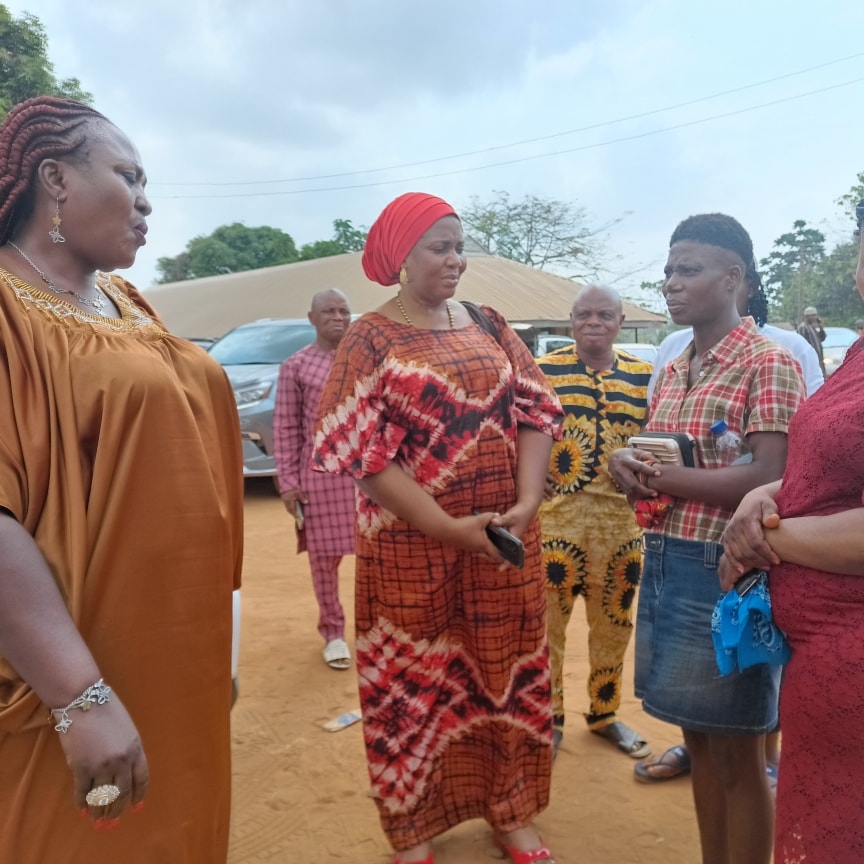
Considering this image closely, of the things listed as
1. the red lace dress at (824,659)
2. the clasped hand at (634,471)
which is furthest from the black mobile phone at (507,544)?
the red lace dress at (824,659)

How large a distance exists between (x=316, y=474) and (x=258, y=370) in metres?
5.18

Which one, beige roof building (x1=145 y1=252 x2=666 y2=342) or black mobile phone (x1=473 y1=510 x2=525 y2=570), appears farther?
beige roof building (x1=145 y1=252 x2=666 y2=342)

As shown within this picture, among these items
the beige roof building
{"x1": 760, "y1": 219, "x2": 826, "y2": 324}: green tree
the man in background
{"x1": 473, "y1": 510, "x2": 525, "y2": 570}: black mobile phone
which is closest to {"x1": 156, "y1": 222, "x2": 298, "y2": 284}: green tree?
the beige roof building

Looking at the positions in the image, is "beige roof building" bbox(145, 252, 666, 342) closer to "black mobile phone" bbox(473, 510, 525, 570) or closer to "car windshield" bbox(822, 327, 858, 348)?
"car windshield" bbox(822, 327, 858, 348)

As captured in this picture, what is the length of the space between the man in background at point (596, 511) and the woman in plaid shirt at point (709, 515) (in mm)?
854

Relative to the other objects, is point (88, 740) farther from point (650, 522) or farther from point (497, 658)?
point (650, 522)

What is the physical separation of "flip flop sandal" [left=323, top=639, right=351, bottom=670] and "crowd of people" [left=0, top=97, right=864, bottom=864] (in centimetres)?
143

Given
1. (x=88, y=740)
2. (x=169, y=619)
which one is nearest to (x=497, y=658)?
(x=169, y=619)

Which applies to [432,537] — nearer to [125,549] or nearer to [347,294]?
[125,549]

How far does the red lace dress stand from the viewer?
1456 millimetres

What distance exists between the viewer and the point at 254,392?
8.92 meters

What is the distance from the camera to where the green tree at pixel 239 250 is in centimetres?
4322

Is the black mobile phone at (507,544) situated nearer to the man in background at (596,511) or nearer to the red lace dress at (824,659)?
the red lace dress at (824,659)

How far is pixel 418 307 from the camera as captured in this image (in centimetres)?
252
